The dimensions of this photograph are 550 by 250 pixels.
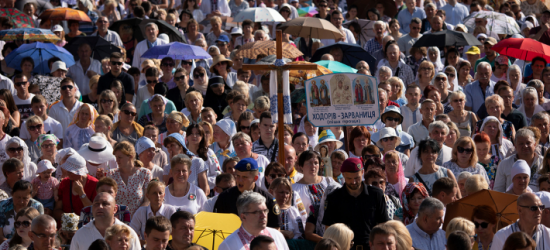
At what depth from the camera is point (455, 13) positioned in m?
20.4

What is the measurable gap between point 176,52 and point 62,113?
2896 mm

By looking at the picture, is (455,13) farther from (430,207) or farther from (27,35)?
(430,207)

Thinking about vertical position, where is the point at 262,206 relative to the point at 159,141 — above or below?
above

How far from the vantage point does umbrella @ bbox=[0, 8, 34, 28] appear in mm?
16188

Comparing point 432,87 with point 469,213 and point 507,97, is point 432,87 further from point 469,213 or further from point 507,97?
point 469,213

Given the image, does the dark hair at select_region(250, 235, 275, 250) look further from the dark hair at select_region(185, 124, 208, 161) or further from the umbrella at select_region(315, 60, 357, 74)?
the umbrella at select_region(315, 60, 357, 74)

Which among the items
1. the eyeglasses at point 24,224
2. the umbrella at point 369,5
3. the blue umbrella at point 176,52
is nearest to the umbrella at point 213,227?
the eyeglasses at point 24,224

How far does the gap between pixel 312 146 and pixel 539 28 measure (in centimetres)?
934

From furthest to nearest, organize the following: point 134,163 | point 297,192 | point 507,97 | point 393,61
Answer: point 393,61 < point 507,97 < point 134,163 < point 297,192

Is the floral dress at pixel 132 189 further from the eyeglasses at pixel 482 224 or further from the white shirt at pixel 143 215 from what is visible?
the eyeglasses at pixel 482 224

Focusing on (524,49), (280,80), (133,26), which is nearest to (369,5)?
(524,49)

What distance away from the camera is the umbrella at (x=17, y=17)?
1619cm

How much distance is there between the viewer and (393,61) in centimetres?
1525

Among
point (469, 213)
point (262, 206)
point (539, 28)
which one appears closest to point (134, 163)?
point (262, 206)
